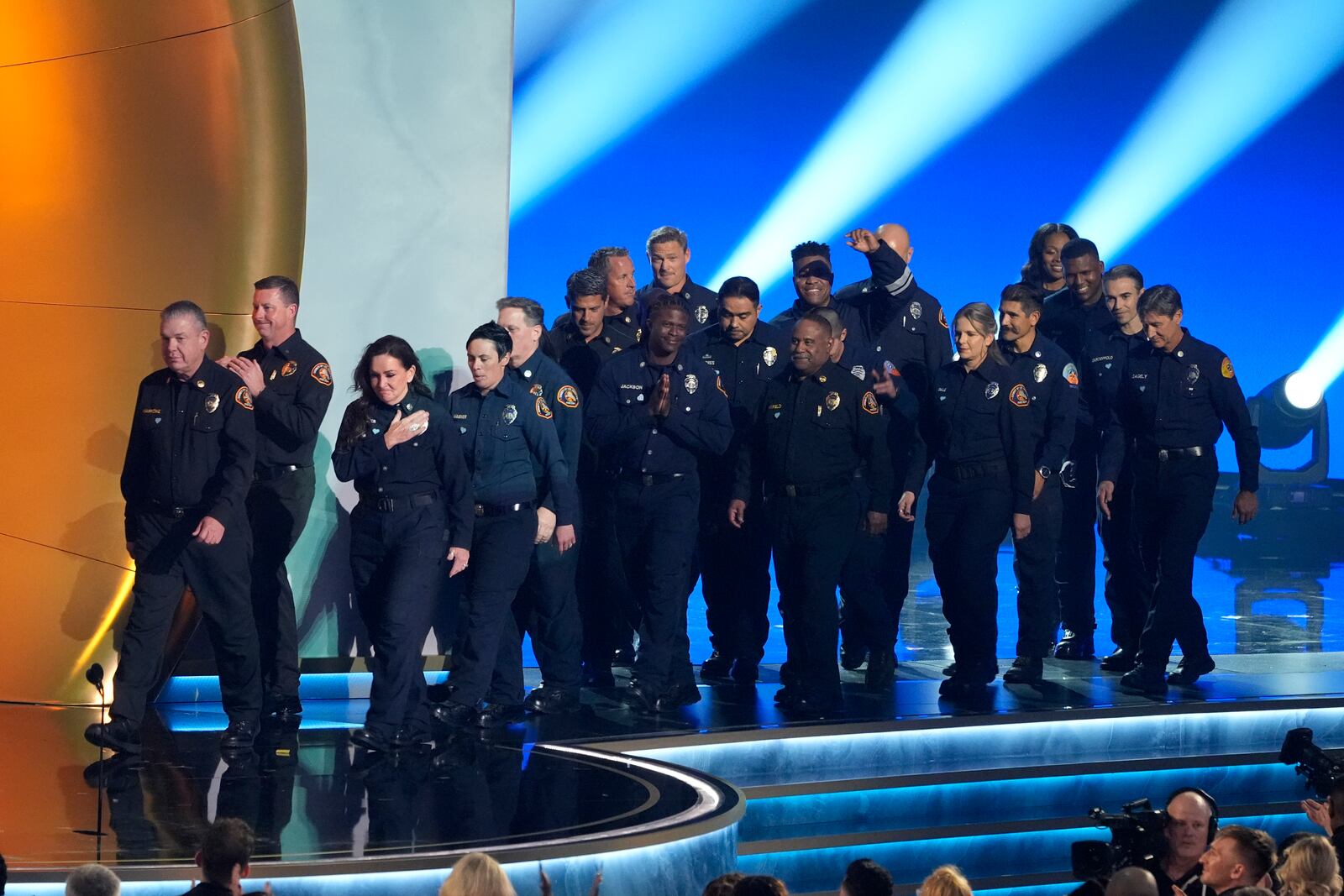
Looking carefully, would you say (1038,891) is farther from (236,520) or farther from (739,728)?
(236,520)

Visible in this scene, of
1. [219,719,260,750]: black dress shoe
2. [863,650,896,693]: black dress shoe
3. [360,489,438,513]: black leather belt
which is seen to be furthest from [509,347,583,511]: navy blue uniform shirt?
[863,650,896,693]: black dress shoe

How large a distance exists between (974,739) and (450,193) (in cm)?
306

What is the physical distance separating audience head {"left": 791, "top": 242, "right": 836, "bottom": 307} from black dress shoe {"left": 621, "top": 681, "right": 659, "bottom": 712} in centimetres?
180

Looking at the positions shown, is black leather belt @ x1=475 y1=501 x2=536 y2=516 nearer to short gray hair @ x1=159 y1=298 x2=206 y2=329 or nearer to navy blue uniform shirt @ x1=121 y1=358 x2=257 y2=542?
navy blue uniform shirt @ x1=121 y1=358 x2=257 y2=542

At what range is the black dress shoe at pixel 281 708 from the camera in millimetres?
6102

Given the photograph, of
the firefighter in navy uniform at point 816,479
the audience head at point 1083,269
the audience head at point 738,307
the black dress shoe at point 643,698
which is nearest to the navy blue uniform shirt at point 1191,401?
the audience head at point 1083,269

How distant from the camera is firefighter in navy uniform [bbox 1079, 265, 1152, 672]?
24.4 feet

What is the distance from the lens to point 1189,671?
24.2 feet

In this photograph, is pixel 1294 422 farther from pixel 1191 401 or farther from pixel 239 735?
pixel 239 735

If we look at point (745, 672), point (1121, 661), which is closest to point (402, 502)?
point (745, 672)

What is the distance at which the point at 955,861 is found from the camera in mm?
5816

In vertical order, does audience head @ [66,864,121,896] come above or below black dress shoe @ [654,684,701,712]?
below

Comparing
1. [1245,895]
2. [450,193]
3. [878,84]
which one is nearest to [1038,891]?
[1245,895]

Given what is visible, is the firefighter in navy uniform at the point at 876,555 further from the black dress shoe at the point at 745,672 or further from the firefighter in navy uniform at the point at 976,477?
the black dress shoe at the point at 745,672
